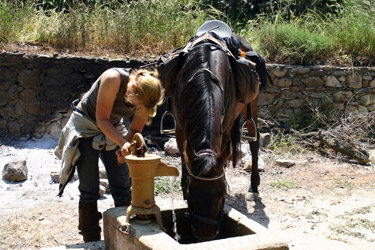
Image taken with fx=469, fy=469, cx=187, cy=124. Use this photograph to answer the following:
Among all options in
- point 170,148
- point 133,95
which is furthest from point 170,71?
point 170,148

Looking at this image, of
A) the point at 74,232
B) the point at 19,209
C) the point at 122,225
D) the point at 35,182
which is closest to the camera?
the point at 122,225

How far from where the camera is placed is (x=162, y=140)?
6746 mm

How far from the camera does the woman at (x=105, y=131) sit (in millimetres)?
2992

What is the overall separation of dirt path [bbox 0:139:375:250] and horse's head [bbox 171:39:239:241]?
0.94 metres

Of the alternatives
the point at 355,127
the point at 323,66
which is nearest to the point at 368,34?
the point at 323,66

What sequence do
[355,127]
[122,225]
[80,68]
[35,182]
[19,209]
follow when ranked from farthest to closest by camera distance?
1. [355,127]
2. [80,68]
3. [35,182]
4. [19,209]
5. [122,225]

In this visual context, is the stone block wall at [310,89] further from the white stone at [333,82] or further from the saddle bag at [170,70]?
the saddle bag at [170,70]

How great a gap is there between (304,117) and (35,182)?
458 cm

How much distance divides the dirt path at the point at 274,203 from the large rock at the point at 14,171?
69 millimetres

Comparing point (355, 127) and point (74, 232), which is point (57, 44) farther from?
point (355, 127)

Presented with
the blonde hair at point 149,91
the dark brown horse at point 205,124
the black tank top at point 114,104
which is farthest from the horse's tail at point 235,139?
the blonde hair at point 149,91

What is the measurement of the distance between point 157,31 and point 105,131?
4.86 meters

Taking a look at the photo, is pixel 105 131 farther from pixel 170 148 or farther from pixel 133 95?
pixel 170 148

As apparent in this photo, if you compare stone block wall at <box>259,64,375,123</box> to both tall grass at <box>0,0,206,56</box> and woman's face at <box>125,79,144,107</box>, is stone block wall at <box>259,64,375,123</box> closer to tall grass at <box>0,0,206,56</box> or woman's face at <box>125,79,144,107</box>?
tall grass at <box>0,0,206,56</box>
